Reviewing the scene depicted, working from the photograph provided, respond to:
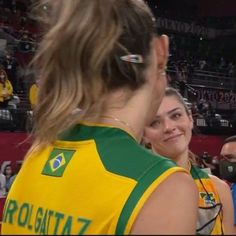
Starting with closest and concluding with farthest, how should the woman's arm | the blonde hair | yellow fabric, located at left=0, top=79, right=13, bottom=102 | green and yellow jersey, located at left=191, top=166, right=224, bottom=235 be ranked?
the woman's arm < the blonde hair < green and yellow jersey, located at left=191, top=166, right=224, bottom=235 < yellow fabric, located at left=0, top=79, right=13, bottom=102

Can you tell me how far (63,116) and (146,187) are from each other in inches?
8.2

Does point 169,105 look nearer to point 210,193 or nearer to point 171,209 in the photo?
point 210,193

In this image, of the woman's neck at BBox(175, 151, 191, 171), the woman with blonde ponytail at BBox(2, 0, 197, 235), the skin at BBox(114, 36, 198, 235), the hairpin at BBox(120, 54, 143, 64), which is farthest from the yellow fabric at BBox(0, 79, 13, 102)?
the skin at BBox(114, 36, 198, 235)

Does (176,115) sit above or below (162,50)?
below

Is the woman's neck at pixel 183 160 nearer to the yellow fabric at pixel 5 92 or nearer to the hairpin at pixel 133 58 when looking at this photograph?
the hairpin at pixel 133 58

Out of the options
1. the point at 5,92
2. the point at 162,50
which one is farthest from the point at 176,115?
the point at 5,92

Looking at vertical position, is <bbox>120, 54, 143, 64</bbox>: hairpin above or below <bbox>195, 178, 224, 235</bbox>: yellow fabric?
above

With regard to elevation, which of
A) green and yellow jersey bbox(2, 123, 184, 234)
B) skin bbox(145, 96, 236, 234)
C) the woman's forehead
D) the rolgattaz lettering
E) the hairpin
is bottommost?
skin bbox(145, 96, 236, 234)

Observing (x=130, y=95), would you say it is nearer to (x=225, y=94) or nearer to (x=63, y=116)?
(x=63, y=116)

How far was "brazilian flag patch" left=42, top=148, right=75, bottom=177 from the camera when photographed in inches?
32.8

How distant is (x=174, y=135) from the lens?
1.81 m

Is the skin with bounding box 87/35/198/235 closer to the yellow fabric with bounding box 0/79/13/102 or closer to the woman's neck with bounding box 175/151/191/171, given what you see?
the woman's neck with bounding box 175/151/191/171

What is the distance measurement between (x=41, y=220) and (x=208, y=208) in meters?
0.89

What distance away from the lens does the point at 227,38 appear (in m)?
17.2
